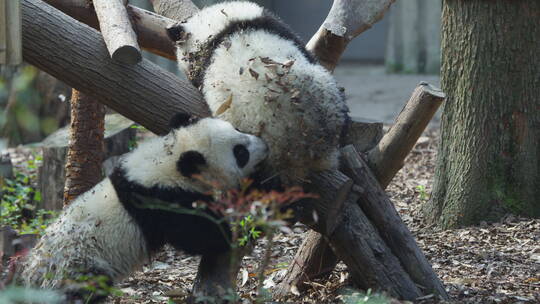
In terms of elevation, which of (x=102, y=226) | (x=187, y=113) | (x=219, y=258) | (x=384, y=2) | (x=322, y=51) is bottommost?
(x=219, y=258)

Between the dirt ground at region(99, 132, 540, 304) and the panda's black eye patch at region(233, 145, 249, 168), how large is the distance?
2.88 feet

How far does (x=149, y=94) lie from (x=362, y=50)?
38.6 feet

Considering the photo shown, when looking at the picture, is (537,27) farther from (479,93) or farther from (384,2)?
(384,2)

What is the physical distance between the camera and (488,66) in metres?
5.07

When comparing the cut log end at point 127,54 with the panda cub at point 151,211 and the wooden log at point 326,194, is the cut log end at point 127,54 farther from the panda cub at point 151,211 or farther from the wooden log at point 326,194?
the wooden log at point 326,194

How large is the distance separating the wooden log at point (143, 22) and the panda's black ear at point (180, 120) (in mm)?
1149

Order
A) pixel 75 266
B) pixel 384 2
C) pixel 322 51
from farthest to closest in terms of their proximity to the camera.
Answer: pixel 384 2 < pixel 322 51 < pixel 75 266

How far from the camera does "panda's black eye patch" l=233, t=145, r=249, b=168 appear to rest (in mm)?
3563

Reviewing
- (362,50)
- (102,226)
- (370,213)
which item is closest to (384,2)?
(370,213)

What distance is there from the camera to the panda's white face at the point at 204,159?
3568 mm

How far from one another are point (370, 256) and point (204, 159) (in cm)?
110

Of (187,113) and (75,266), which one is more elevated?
(187,113)

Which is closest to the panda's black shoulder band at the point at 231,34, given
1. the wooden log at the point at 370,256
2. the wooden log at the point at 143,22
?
the wooden log at the point at 143,22

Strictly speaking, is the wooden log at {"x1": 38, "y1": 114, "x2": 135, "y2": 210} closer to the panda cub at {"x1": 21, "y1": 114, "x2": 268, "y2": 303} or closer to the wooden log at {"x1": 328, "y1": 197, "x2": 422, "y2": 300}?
the panda cub at {"x1": 21, "y1": 114, "x2": 268, "y2": 303}
